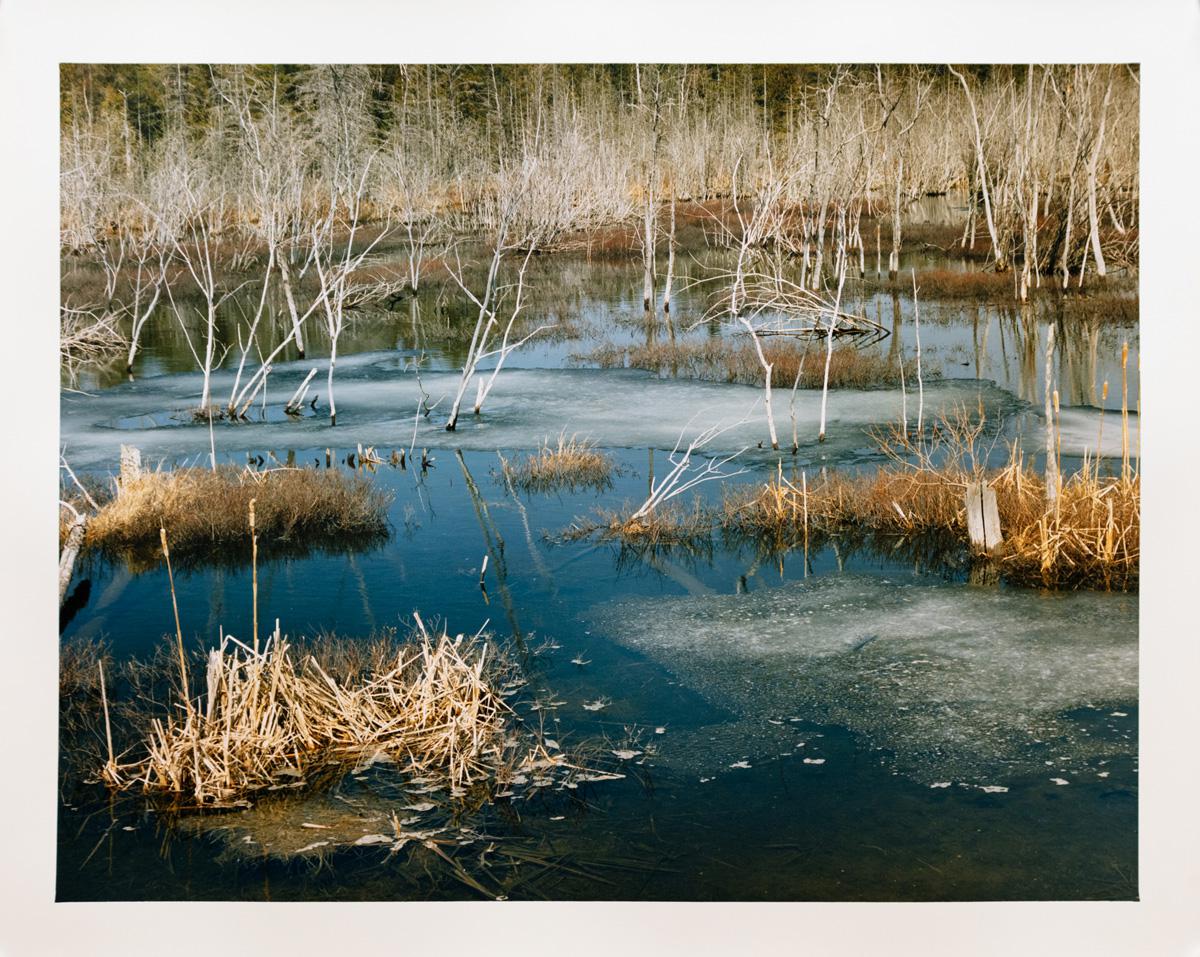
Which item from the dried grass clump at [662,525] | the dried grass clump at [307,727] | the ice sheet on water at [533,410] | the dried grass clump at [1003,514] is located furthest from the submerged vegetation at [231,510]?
the dried grass clump at [1003,514]

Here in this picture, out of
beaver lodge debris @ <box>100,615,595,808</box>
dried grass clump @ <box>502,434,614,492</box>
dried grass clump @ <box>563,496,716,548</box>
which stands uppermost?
dried grass clump @ <box>502,434,614,492</box>

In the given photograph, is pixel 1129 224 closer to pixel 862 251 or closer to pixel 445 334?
pixel 862 251

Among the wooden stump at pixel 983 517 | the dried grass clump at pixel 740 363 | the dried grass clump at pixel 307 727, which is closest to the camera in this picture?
the dried grass clump at pixel 307 727

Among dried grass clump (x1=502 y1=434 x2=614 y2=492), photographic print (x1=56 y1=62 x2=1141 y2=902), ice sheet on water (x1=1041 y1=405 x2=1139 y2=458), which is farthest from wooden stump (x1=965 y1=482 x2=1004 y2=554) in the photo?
dried grass clump (x1=502 y1=434 x2=614 y2=492)

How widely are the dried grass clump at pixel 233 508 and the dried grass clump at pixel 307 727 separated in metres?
0.45

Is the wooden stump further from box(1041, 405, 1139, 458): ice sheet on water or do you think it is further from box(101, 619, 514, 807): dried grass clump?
box(101, 619, 514, 807): dried grass clump

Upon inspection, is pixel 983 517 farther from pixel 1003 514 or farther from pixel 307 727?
pixel 307 727

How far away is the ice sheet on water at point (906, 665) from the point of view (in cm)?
376

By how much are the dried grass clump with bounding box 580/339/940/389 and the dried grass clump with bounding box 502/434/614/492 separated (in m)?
0.35

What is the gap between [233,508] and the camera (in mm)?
4062

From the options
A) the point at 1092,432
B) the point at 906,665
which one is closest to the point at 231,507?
the point at 906,665

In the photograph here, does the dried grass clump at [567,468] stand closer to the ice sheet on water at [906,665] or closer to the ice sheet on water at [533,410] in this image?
the ice sheet on water at [533,410]

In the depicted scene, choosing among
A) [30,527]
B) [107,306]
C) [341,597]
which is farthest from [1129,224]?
[30,527]

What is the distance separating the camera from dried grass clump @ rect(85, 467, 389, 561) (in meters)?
3.96
